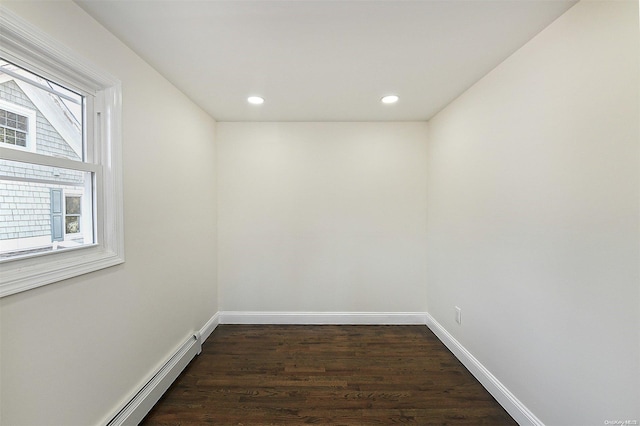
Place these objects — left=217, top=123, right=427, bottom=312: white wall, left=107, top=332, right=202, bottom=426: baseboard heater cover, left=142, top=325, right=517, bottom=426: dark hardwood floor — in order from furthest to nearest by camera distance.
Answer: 1. left=217, top=123, right=427, bottom=312: white wall
2. left=142, top=325, right=517, bottom=426: dark hardwood floor
3. left=107, top=332, right=202, bottom=426: baseboard heater cover

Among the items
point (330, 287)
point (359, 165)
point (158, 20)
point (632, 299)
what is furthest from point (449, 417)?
point (158, 20)

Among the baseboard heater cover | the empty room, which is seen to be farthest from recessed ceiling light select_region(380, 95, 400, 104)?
the baseboard heater cover

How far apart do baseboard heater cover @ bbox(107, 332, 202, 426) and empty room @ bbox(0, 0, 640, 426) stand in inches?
0.6

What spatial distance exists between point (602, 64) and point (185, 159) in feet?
9.01

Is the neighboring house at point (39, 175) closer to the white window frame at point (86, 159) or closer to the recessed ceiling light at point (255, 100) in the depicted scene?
the white window frame at point (86, 159)

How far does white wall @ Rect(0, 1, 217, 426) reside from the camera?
1.04 metres

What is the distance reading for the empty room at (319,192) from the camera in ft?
3.56

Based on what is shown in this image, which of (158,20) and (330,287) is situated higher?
(158,20)

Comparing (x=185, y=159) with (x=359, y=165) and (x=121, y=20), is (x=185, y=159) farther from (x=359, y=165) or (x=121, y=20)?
(x=359, y=165)

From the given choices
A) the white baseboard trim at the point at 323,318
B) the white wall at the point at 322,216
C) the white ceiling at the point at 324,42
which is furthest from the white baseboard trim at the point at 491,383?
the white ceiling at the point at 324,42

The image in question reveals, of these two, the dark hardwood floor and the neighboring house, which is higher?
the neighboring house

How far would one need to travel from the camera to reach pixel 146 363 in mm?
1693

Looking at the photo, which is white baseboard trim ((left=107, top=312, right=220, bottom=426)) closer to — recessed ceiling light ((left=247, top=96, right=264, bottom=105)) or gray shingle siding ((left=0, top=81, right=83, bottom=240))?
gray shingle siding ((left=0, top=81, right=83, bottom=240))

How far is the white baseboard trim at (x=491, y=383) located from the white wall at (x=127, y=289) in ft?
8.11
